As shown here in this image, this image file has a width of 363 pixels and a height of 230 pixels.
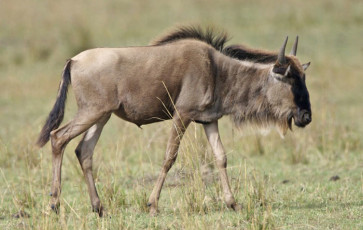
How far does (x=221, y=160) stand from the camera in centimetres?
760

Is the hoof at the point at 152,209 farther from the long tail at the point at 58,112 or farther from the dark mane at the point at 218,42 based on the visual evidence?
the dark mane at the point at 218,42

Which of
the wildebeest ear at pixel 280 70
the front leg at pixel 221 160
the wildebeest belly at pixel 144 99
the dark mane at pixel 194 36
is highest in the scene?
the dark mane at pixel 194 36

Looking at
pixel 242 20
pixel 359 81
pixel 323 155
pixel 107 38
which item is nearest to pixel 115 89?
pixel 323 155

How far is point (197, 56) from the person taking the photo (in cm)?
748

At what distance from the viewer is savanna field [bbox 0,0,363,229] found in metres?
6.66

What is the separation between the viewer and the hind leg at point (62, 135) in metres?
7.05

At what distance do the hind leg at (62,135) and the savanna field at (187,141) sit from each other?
0.48 ft

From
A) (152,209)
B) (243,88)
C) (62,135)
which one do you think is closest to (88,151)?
(62,135)

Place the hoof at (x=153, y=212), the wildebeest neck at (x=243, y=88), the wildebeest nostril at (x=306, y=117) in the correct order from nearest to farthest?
the hoof at (x=153, y=212) < the wildebeest nostril at (x=306, y=117) < the wildebeest neck at (x=243, y=88)

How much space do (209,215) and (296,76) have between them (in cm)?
190

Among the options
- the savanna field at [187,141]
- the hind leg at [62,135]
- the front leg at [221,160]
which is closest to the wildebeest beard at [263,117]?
the savanna field at [187,141]

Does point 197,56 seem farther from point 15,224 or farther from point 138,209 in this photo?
point 15,224

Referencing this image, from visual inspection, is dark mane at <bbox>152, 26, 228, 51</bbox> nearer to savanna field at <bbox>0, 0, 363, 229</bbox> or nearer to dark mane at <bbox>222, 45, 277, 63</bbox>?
dark mane at <bbox>222, 45, 277, 63</bbox>

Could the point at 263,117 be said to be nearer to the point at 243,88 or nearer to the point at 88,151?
the point at 243,88
